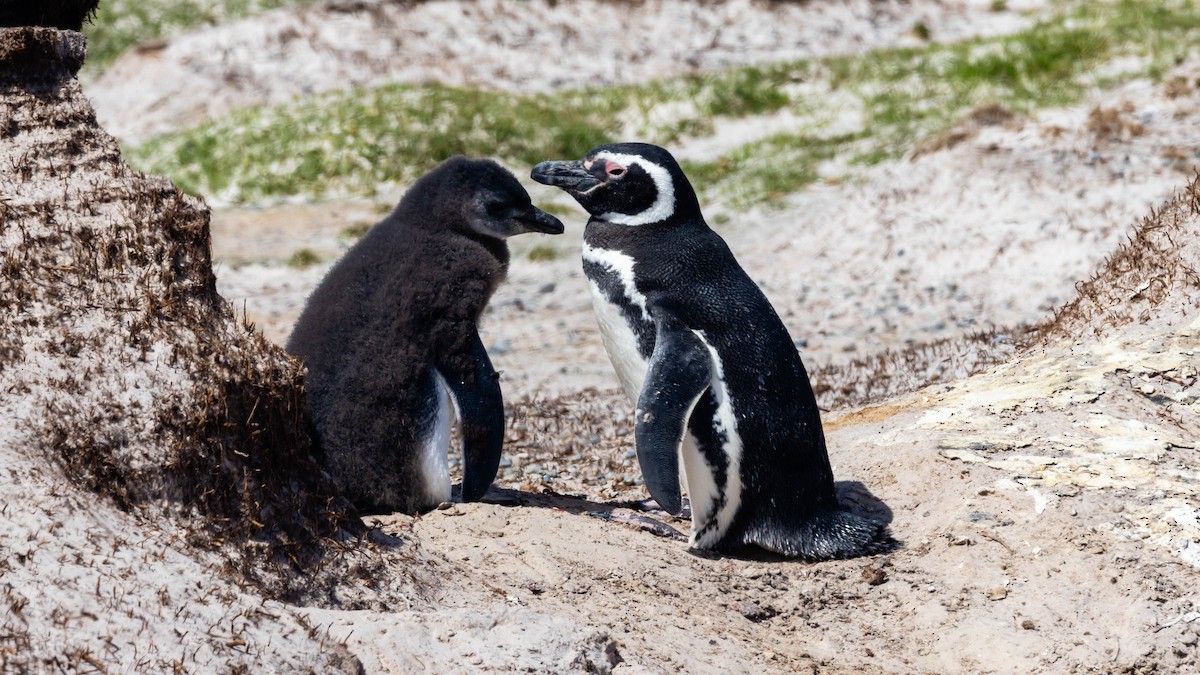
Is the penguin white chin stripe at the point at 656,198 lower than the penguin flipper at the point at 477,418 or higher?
higher

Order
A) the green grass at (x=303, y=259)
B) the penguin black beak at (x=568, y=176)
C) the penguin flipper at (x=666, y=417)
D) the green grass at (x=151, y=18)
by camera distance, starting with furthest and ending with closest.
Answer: the green grass at (x=151, y=18), the green grass at (x=303, y=259), the penguin black beak at (x=568, y=176), the penguin flipper at (x=666, y=417)

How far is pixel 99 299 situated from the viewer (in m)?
3.87

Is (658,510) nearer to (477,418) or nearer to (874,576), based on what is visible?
(477,418)

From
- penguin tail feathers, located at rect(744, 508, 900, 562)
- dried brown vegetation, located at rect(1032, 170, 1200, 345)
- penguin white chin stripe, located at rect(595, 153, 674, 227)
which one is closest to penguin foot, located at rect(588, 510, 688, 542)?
penguin tail feathers, located at rect(744, 508, 900, 562)

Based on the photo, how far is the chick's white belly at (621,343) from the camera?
17.1 ft

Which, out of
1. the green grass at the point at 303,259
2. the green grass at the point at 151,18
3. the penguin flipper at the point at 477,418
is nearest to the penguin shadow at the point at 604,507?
the penguin flipper at the point at 477,418

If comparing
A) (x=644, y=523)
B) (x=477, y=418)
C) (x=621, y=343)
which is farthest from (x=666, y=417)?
(x=477, y=418)

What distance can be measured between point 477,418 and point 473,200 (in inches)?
36.9

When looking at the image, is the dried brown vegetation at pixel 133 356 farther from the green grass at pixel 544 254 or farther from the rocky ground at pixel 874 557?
the green grass at pixel 544 254

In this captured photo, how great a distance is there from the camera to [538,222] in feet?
19.1

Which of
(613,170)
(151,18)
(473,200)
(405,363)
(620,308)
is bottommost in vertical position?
(405,363)

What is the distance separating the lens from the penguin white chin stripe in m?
5.28

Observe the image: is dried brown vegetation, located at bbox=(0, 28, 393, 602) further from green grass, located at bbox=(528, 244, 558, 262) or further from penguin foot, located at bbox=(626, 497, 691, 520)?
green grass, located at bbox=(528, 244, 558, 262)

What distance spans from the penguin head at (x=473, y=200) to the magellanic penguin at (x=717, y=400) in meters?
A: 0.57
